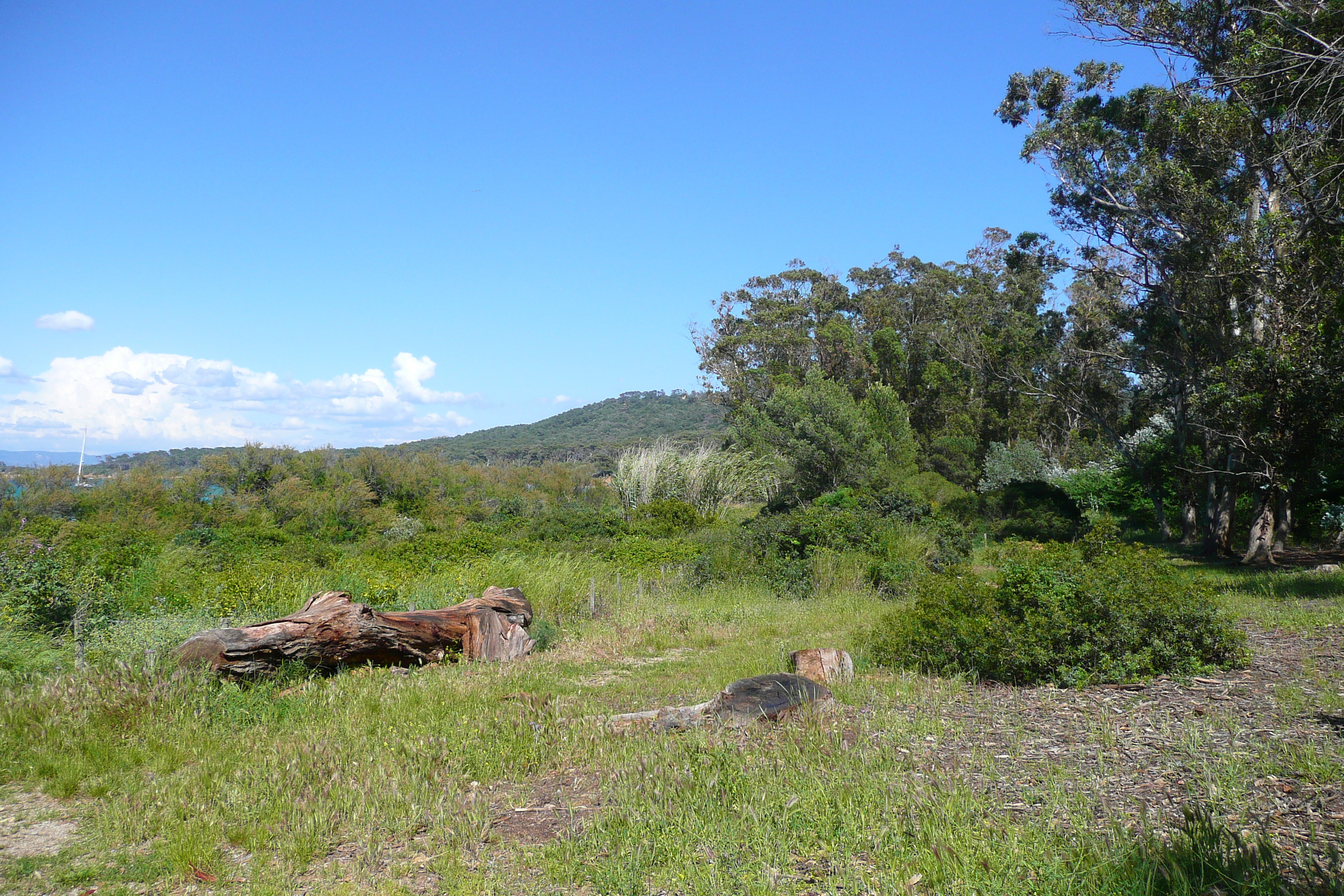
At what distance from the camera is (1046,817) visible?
11.6 feet

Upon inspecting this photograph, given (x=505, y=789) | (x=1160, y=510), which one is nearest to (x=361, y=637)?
(x=505, y=789)

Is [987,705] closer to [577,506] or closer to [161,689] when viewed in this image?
[161,689]

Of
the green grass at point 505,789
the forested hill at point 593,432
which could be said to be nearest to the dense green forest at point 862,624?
the green grass at point 505,789

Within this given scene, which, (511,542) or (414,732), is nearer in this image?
(414,732)

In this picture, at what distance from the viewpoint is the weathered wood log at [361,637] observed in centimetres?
693

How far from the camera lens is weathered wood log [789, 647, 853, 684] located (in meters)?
6.60

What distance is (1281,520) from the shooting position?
15953 mm

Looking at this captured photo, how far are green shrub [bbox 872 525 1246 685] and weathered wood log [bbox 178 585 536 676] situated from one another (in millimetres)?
4000

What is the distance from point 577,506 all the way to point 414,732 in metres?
19.3

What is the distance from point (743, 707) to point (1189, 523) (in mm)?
18616

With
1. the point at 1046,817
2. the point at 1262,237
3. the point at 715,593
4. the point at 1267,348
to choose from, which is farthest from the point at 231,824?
the point at 1262,237

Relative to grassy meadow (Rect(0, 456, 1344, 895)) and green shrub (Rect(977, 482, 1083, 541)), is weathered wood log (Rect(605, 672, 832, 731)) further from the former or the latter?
green shrub (Rect(977, 482, 1083, 541))

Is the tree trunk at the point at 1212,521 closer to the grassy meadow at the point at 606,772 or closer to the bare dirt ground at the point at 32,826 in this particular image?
the grassy meadow at the point at 606,772

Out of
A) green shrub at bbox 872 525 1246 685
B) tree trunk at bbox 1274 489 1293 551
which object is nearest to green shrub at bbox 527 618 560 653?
green shrub at bbox 872 525 1246 685
